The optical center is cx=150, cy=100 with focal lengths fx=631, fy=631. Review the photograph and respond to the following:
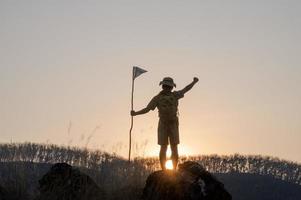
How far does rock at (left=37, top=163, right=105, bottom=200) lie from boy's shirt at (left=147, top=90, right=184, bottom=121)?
250 cm

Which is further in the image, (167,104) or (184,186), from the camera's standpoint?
(167,104)

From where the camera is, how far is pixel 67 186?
15.8 metres

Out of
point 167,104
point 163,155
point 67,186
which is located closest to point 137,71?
point 167,104

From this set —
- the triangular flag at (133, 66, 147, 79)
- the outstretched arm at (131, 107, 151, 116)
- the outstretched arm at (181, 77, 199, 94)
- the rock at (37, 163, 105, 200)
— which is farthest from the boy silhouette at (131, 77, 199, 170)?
the rock at (37, 163, 105, 200)

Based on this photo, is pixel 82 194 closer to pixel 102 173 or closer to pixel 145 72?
pixel 102 173

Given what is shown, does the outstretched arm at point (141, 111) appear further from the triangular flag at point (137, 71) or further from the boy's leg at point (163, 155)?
the triangular flag at point (137, 71)

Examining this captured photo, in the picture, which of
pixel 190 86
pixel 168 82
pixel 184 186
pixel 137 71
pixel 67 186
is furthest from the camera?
pixel 137 71

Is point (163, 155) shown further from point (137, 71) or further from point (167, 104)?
point (137, 71)

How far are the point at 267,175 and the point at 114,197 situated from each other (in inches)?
6764

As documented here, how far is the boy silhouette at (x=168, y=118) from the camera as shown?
1590 centimetres

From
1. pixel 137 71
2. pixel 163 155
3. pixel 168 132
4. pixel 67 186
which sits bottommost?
pixel 67 186

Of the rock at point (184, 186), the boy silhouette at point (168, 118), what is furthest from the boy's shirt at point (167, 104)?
the rock at point (184, 186)

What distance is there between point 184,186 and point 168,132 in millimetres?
1914

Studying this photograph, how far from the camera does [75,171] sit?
1648 cm
